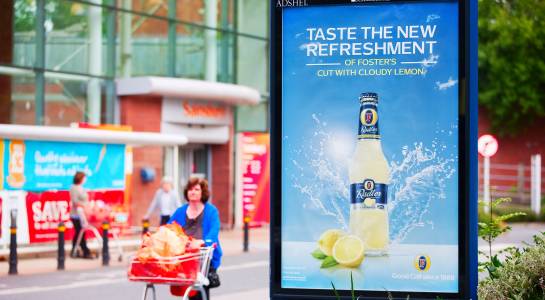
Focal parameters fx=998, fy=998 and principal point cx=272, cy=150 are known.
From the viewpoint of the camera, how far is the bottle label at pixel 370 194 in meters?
6.68

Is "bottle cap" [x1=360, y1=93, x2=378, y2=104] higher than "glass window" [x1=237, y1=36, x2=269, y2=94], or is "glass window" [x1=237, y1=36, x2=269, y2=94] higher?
"glass window" [x1=237, y1=36, x2=269, y2=94]

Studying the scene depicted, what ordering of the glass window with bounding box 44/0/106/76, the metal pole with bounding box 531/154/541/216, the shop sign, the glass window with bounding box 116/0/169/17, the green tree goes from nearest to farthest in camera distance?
the glass window with bounding box 44/0/106/76
the glass window with bounding box 116/0/169/17
the shop sign
the metal pole with bounding box 531/154/541/216
the green tree

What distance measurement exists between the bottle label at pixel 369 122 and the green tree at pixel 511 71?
39.8 meters

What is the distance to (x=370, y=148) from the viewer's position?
22.0ft

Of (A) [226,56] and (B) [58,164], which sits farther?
(A) [226,56]

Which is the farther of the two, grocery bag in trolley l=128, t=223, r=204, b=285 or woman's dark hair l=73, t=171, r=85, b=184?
woman's dark hair l=73, t=171, r=85, b=184

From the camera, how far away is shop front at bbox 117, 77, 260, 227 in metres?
26.0

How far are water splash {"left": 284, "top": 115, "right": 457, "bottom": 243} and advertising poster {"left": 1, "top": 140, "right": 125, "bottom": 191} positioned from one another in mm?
13885

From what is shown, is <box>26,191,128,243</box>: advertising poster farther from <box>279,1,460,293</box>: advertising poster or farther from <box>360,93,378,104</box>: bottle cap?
<box>360,93,378,104</box>: bottle cap

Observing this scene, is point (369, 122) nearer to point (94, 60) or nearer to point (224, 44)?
point (94, 60)

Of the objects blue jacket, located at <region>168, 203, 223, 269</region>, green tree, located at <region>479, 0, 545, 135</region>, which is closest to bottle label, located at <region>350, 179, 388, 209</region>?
blue jacket, located at <region>168, 203, 223, 269</region>

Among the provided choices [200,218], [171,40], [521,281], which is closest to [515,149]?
[171,40]

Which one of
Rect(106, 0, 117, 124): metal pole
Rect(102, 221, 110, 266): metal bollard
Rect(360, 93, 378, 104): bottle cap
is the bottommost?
Rect(102, 221, 110, 266): metal bollard

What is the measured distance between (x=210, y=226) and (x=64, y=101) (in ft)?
53.1
